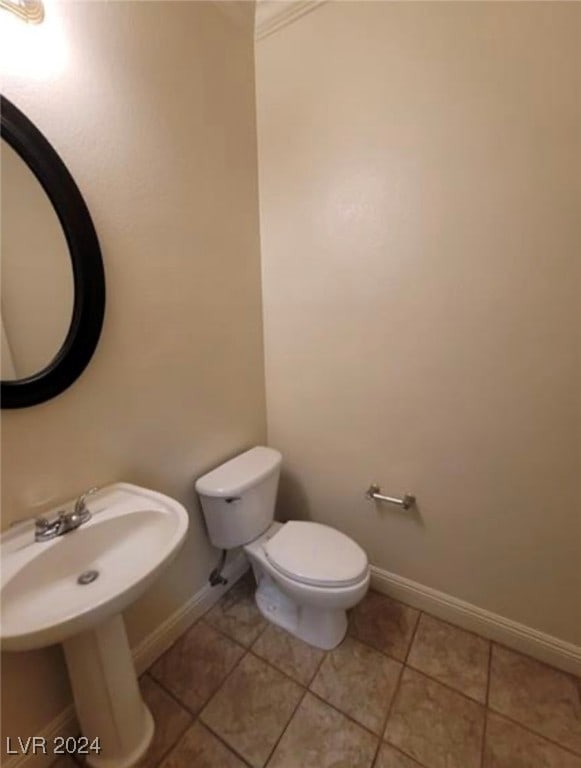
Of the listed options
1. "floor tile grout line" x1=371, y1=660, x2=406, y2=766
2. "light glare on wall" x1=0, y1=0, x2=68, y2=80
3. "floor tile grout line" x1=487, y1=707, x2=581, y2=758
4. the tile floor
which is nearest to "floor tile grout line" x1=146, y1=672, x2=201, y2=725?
the tile floor

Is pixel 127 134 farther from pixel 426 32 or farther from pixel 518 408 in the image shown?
pixel 518 408

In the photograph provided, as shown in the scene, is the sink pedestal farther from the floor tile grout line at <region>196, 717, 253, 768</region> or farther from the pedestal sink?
the floor tile grout line at <region>196, 717, 253, 768</region>

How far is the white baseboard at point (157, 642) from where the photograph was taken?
3.39 feet

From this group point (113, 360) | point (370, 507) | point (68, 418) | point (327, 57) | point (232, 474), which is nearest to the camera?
point (68, 418)

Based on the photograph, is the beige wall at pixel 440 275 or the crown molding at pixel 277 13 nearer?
the beige wall at pixel 440 275

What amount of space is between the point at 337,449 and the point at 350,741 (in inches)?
38.9

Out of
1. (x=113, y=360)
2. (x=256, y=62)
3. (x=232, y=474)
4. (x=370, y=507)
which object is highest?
(x=256, y=62)

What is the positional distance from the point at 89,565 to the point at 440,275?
4.79 ft

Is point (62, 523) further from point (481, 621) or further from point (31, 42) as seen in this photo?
point (481, 621)

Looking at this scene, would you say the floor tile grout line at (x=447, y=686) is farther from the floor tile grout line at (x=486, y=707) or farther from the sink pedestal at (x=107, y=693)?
the sink pedestal at (x=107, y=693)

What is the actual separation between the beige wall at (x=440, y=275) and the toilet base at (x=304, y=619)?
372mm

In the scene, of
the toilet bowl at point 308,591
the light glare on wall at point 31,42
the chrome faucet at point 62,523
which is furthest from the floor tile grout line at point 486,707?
the light glare on wall at point 31,42

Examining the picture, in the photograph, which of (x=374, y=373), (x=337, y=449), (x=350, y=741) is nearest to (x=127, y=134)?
(x=374, y=373)

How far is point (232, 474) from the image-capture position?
1.47 metres
